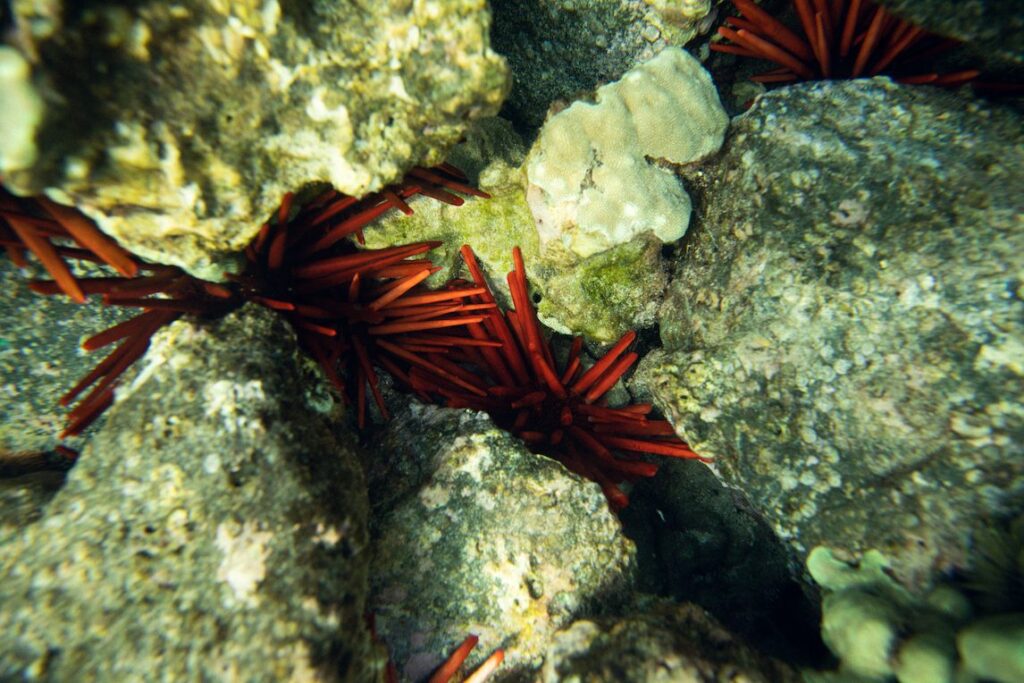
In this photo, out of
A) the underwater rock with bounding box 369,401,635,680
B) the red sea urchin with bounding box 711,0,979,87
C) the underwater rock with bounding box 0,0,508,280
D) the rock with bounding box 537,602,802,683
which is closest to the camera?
the underwater rock with bounding box 0,0,508,280

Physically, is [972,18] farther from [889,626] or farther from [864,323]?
[889,626]

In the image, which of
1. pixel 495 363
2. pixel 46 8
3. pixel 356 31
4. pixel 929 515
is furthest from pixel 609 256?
pixel 46 8

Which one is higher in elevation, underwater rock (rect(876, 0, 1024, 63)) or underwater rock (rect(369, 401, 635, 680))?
underwater rock (rect(876, 0, 1024, 63))

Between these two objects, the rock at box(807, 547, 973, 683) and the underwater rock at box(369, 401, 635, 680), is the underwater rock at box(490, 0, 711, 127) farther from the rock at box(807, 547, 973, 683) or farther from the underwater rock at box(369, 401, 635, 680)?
the rock at box(807, 547, 973, 683)

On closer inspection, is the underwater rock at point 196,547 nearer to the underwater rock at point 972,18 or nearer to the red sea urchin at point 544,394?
the red sea urchin at point 544,394

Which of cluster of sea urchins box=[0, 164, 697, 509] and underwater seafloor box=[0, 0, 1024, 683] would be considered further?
cluster of sea urchins box=[0, 164, 697, 509]

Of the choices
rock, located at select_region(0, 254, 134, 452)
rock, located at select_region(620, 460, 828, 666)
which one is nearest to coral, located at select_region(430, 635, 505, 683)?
rock, located at select_region(620, 460, 828, 666)

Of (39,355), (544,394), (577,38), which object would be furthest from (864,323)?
(39,355)

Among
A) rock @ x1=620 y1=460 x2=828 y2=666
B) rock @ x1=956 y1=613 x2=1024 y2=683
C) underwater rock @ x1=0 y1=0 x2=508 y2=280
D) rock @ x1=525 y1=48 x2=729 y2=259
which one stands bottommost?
rock @ x1=956 y1=613 x2=1024 y2=683

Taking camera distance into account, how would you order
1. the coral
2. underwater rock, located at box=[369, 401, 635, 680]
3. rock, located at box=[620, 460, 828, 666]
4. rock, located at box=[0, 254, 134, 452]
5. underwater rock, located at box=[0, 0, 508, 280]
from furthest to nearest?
rock, located at box=[620, 460, 828, 666]
rock, located at box=[0, 254, 134, 452]
underwater rock, located at box=[369, 401, 635, 680]
the coral
underwater rock, located at box=[0, 0, 508, 280]
